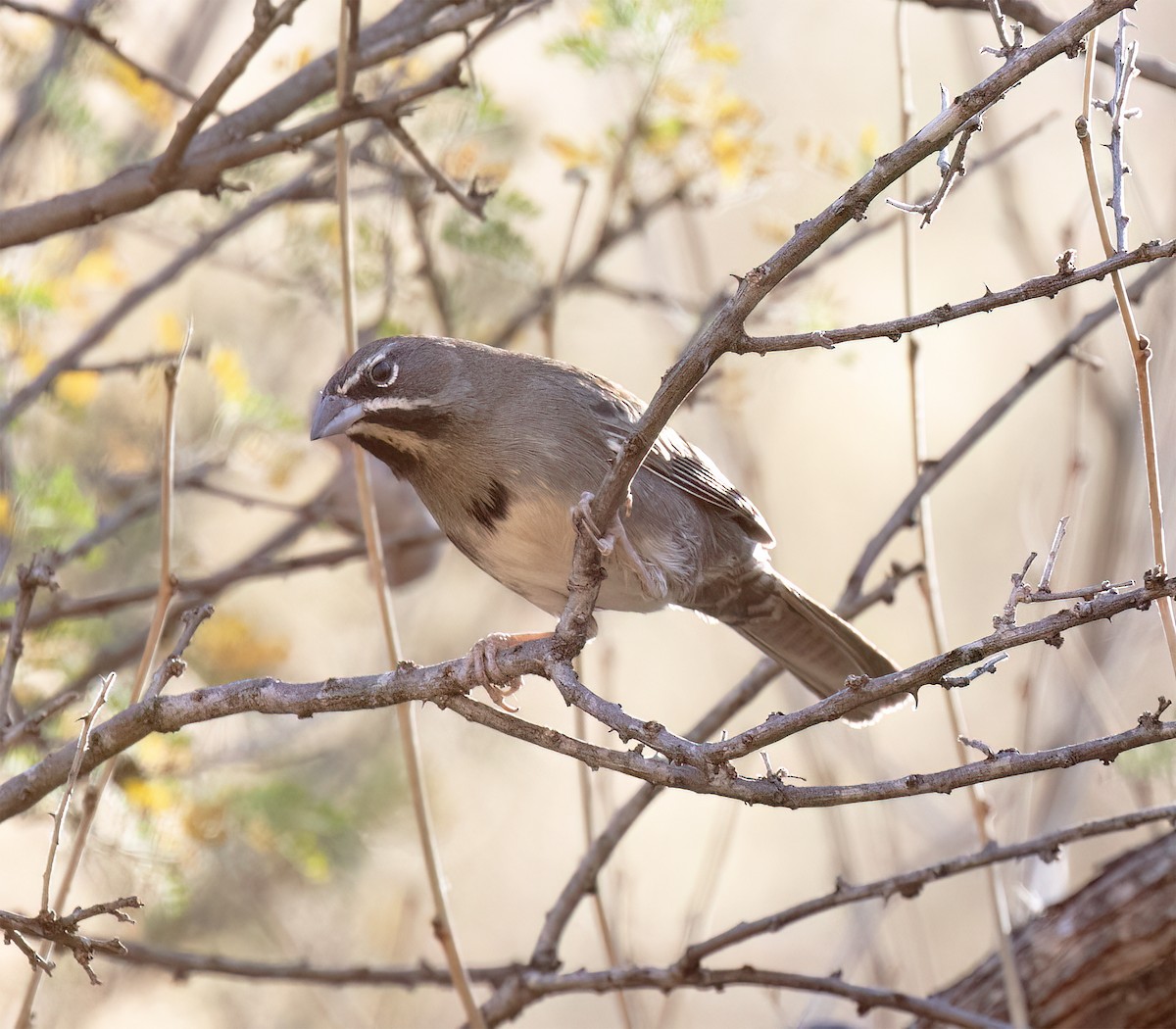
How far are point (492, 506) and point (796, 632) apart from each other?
1.23m

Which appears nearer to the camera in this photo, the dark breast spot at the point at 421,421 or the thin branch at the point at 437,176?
the thin branch at the point at 437,176

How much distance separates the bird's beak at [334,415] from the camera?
3533mm

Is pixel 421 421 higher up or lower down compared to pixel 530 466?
higher up

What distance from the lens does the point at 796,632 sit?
4.36 m

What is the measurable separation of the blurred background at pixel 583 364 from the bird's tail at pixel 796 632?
0.48 m

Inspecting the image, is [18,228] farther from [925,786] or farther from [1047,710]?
[1047,710]

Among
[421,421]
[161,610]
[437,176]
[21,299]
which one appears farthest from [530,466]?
[21,299]

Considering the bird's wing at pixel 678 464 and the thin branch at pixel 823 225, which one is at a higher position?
the bird's wing at pixel 678 464

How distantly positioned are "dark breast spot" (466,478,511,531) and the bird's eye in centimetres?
40

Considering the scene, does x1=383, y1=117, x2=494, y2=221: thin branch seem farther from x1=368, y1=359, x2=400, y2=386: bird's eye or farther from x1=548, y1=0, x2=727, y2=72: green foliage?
x1=548, y1=0, x2=727, y2=72: green foliage

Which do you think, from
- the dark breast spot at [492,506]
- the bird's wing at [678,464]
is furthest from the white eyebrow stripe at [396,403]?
the bird's wing at [678,464]

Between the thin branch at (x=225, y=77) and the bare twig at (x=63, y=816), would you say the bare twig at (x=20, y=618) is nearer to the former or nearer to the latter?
the bare twig at (x=63, y=816)

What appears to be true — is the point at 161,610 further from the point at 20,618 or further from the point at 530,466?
the point at 530,466

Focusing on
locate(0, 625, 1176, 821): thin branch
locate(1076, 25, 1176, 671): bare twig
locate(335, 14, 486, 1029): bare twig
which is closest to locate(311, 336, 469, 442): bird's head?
locate(335, 14, 486, 1029): bare twig
